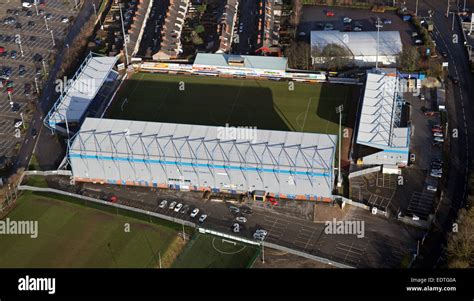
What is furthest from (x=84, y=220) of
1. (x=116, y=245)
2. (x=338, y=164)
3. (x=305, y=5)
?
(x=305, y=5)

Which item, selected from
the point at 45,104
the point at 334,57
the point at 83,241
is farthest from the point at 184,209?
the point at 334,57

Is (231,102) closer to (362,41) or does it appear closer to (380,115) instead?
(380,115)

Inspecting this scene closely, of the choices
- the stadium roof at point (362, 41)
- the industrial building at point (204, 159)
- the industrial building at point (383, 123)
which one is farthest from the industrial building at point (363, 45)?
the industrial building at point (204, 159)

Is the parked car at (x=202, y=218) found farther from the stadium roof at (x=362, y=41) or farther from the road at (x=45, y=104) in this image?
the stadium roof at (x=362, y=41)

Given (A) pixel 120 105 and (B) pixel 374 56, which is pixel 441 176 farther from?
(A) pixel 120 105

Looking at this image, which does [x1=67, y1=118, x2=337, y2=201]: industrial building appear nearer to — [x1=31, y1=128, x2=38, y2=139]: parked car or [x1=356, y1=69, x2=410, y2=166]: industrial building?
[x1=356, y1=69, x2=410, y2=166]: industrial building

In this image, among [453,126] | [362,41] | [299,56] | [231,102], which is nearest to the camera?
[453,126]
